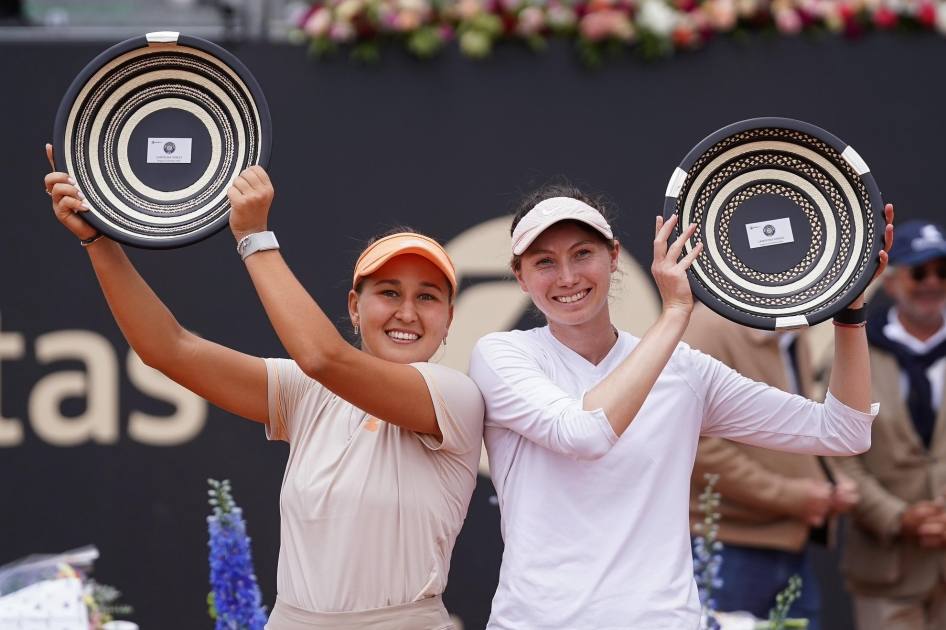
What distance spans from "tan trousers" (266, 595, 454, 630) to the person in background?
Answer: 1.90 metres

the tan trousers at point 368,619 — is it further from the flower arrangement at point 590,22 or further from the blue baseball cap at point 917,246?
the flower arrangement at point 590,22

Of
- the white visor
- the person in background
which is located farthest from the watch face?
the person in background

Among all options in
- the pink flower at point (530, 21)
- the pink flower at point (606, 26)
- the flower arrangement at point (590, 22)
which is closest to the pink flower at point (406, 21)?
the flower arrangement at point (590, 22)

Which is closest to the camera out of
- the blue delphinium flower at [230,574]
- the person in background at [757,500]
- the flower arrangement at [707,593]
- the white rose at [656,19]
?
the blue delphinium flower at [230,574]

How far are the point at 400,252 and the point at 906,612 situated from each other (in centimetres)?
255

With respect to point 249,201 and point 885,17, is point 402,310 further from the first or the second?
point 885,17

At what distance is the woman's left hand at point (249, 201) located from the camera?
2.40 m

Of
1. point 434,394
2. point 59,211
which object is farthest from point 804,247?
point 59,211

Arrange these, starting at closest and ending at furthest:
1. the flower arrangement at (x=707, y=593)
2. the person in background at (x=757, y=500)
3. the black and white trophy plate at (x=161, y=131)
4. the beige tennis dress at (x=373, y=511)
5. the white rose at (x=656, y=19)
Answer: the beige tennis dress at (x=373, y=511)
the black and white trophy plate at (x=161, y=131)
the flower arrangement at (x=707, y=593)
the person in background at (x=757, y=500)
the white rose at (x=656, y=19)

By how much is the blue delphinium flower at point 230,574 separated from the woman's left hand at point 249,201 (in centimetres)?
65

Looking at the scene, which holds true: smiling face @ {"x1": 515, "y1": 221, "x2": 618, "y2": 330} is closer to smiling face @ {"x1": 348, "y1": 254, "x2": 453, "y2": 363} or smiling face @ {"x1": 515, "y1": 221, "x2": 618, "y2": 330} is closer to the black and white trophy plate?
smiling face @ {"x1": 348, "y1": 254, "x2": 453, "y2": 363}

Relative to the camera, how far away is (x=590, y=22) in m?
5.06

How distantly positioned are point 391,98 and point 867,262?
2.95 metres

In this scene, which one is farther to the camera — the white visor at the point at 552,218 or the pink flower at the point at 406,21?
the pink flower at the point at 406,21
